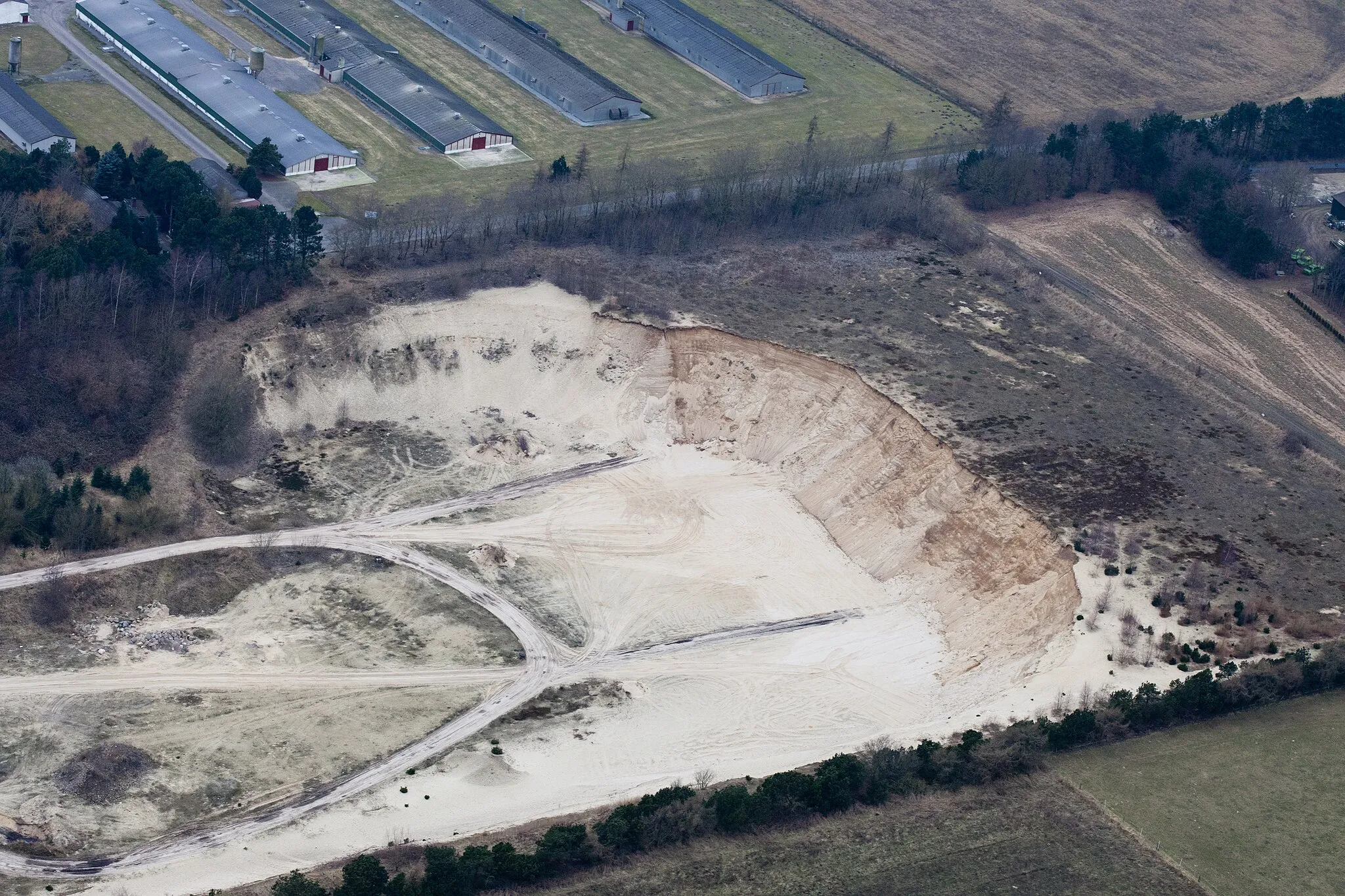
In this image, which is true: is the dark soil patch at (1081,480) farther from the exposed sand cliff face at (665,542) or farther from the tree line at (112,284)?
the tree line at (112,284)

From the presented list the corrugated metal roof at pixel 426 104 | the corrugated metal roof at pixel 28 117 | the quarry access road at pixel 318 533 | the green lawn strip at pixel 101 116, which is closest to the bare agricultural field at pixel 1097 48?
the corrugated metal roof at pixel 426 104

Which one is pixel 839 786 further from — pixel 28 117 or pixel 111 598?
pixel 28 117

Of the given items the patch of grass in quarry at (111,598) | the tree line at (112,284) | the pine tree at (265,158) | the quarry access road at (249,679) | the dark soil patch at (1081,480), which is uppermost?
the pine tree at (265,158)

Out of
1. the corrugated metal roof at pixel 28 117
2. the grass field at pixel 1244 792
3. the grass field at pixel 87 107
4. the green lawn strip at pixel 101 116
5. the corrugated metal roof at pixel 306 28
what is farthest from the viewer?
the corrugated metal roof at pixel 306 28

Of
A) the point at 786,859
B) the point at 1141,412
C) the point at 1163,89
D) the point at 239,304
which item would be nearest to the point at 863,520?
the point at 1141,412

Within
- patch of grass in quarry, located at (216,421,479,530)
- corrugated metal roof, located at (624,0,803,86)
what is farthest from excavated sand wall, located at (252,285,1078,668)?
corrugated metal roof, located at (624,0,803,86)

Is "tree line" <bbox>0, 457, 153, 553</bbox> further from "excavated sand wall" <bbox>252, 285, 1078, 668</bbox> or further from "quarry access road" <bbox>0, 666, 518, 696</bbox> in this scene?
"excavated sand wall" <bbox>252, 285, 1078, 668</bbox>

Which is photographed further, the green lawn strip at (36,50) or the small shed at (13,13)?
the small shed at (13,13)
